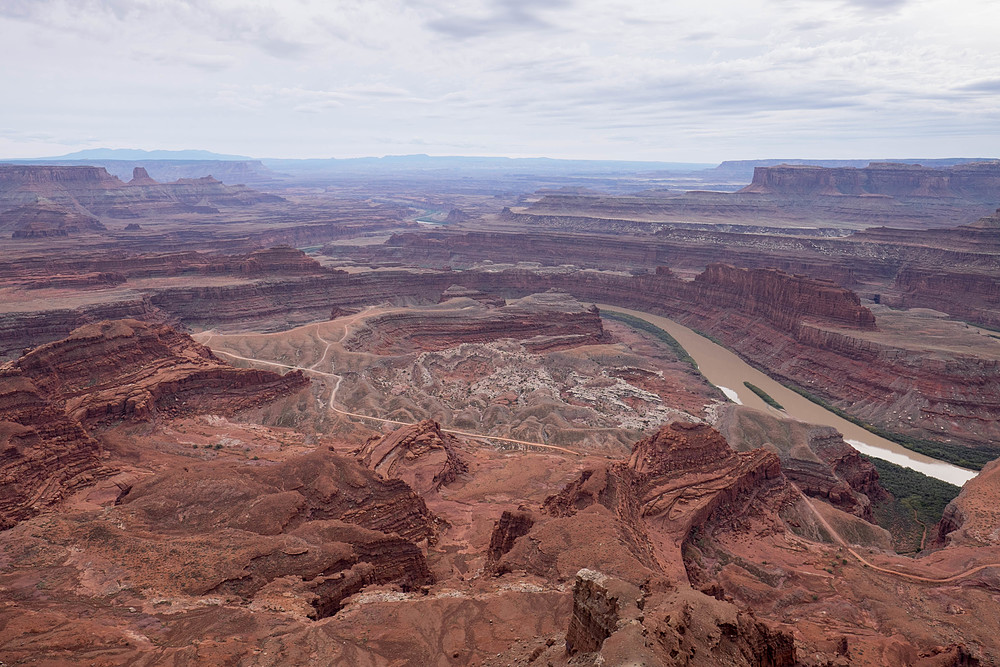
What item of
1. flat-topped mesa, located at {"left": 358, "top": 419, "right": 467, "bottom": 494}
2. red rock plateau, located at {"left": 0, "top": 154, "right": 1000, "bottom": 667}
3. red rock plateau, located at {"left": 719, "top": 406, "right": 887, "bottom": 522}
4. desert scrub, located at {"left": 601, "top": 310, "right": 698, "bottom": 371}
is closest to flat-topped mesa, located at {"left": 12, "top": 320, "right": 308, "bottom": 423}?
red rock plateau, located at {"left": 0, "top": 154, "right": 1000, "bottom": 667}

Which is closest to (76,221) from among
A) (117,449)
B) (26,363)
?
(26,363)

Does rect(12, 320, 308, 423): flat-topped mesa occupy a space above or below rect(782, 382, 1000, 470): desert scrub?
above

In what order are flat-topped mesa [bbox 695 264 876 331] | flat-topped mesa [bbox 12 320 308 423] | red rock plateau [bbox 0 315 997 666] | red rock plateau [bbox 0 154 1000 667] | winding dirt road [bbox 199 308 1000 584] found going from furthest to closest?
flat-topped mesa [bbox 695 264 876 331], flat-topped mesa [bbox 12 320 308 423], winding dirt road [bbox 199 308 1000 584], red rock plateau [bbox 0 154 1000 667], red rock plateau [bbox 0 315 997 666]

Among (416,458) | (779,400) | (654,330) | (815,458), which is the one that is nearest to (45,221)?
(654,330)

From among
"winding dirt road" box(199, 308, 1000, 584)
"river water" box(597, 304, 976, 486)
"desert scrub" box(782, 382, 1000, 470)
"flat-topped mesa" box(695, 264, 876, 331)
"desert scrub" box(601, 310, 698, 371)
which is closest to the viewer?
"winding dirt road" box(199, 308, 1000, 584)

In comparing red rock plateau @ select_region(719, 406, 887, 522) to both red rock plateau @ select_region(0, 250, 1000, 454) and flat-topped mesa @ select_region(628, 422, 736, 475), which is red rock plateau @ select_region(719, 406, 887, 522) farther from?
red rock plateau @ select_region(0, 250, 1000, 454)

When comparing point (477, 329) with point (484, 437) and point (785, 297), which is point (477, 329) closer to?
point (484, 437)
